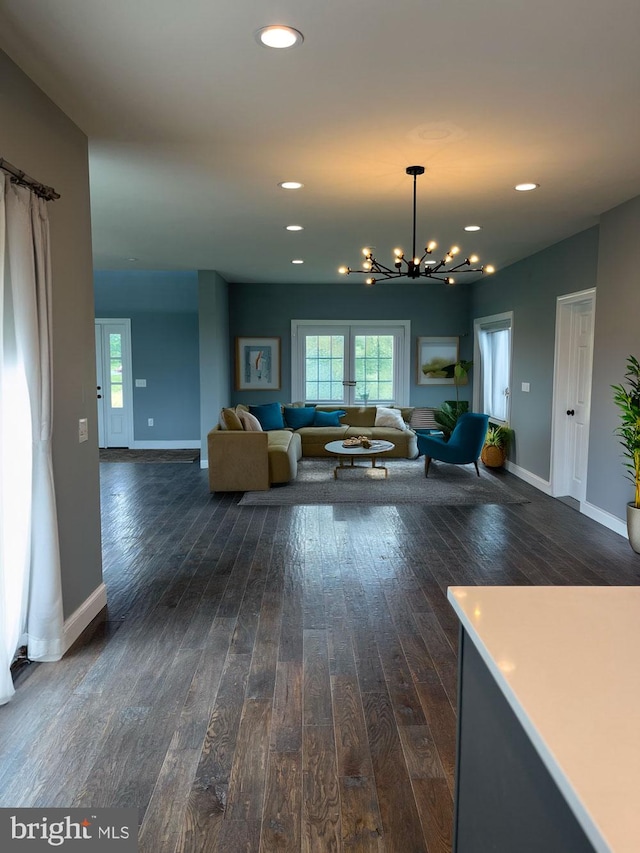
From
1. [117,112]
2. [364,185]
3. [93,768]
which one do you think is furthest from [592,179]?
[93,768]

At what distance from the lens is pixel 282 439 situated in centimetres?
739

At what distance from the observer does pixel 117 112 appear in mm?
3033

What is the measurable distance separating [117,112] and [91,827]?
10.0ft

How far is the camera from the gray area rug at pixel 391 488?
20.0 ft

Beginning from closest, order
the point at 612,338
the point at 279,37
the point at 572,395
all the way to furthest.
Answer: the point at 279,37
the point at 612,338
the point at 572,395

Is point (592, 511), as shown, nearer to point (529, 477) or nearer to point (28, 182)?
point (529, 477)

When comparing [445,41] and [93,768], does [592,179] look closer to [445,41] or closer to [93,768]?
[445,41]

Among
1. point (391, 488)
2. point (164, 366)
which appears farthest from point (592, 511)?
point (164, 366)

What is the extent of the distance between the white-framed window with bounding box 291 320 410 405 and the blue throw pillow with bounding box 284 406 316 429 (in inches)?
30.0

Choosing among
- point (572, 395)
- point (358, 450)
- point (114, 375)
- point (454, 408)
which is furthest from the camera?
point (114, 375)

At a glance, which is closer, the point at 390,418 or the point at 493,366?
the point at 390,418

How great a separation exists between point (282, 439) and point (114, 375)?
3701mm

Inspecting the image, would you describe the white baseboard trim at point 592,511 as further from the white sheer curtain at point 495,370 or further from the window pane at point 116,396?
the window pane at point 116,396

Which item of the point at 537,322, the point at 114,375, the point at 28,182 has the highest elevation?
the point at 28,182
